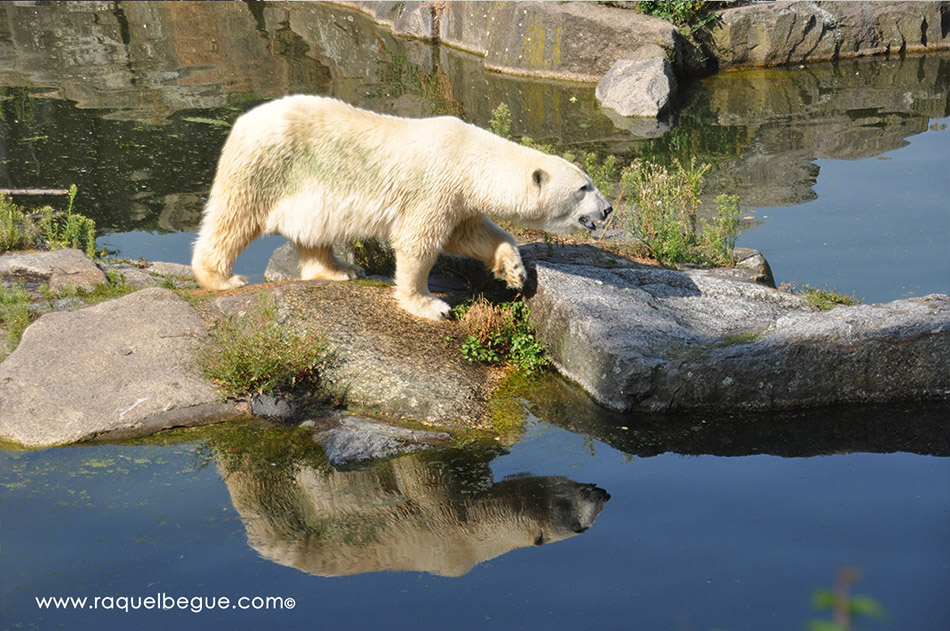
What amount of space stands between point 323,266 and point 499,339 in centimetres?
179

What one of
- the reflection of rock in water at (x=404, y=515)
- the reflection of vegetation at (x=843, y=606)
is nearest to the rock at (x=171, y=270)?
the reflection of rock in water at (x=404, y=515)

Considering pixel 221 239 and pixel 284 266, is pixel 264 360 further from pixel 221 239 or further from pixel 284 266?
pixel 284 266

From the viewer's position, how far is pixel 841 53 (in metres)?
18.5

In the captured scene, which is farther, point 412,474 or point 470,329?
point 470,329

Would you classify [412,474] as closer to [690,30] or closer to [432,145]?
[432,145]

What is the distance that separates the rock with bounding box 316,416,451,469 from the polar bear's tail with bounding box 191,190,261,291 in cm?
205

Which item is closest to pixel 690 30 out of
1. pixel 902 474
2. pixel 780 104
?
pixel 780 104

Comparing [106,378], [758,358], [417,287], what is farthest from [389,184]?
[758,358]

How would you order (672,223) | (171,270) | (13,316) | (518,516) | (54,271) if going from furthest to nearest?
1. (171,270)
2. (672,223)
3. (54,271)
4. (13,316)
5. (518,516)

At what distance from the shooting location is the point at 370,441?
21.2 ft

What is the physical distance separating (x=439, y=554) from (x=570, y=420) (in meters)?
1.85

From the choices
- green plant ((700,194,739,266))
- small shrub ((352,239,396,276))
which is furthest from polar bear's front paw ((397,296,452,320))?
green plant ((700,194,739,266))

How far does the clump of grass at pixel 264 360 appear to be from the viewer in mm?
6902

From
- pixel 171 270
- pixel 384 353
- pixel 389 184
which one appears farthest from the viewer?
pixel 171 270
